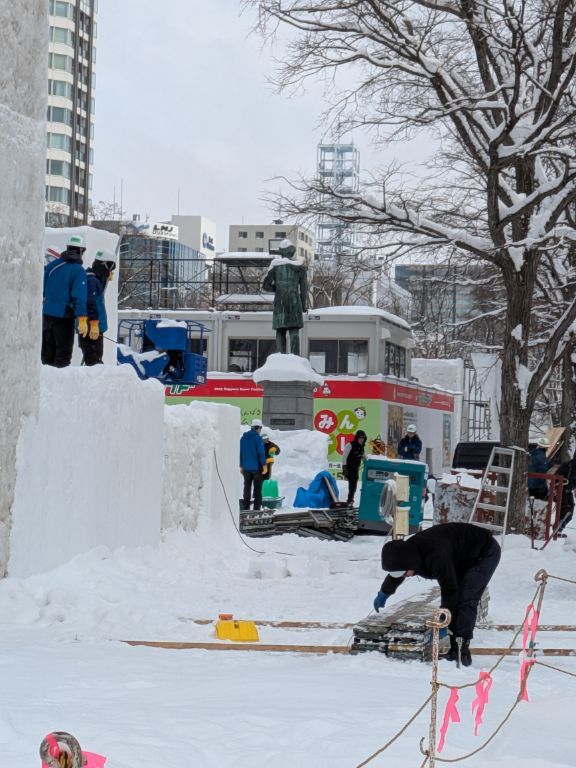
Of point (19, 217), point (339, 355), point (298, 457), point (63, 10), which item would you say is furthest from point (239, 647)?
point (63, 10)

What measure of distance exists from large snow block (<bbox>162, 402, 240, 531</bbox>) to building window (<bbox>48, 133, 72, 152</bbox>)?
72.0 meters

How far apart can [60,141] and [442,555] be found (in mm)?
81781

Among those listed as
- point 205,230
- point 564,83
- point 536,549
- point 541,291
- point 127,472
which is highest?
point 205,230

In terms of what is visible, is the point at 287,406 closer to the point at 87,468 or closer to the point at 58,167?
the point at 87,468

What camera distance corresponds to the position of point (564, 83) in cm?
1620

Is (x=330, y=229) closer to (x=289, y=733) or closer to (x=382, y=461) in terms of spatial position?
(x=382, y=461)

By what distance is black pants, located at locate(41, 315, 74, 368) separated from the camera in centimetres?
1226

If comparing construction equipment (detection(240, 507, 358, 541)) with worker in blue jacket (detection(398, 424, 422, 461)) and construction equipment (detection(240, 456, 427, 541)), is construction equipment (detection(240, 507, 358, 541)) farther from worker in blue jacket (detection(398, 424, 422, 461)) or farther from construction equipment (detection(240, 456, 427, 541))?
worker in blue jacket (detection(398, 424, 422, 461))

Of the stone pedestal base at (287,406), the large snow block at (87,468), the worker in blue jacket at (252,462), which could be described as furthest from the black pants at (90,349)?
the stone pedestal base at (287,406)

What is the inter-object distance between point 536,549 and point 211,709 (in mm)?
10679

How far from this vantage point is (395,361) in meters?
41.8

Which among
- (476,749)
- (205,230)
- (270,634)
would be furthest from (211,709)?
(205,230)

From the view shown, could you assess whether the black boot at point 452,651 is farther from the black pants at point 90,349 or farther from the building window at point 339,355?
the building window at point 339,355

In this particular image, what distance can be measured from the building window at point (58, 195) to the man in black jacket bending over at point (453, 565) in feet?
257
